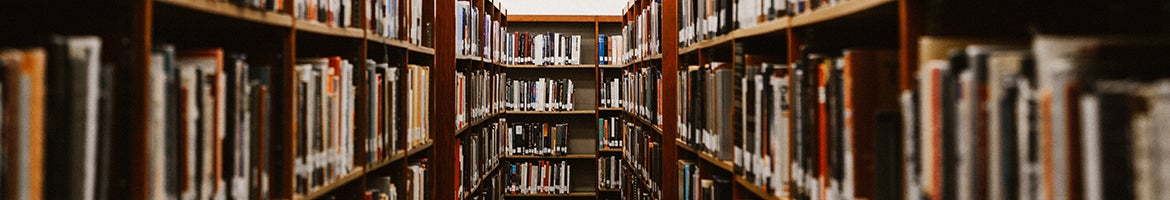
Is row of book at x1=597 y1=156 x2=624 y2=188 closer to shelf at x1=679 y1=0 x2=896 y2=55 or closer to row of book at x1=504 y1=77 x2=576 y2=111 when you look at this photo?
row of book at x1=504 y1=77 x2=576 y2=111

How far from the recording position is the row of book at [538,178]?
5.51 m

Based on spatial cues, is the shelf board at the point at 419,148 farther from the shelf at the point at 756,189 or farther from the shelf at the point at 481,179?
the shelf at the point at 756,189

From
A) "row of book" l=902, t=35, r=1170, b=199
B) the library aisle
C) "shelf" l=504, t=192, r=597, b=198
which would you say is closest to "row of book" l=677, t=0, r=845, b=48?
the library aisle

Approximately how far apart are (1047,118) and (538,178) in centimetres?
484

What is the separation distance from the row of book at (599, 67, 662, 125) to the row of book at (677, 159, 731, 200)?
48cm

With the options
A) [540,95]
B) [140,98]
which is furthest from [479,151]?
[140,98]

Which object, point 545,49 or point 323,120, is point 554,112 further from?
point 323,120

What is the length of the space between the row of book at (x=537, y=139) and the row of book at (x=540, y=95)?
4.6 inches

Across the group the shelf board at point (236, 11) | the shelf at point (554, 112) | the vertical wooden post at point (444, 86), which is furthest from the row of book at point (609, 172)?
the shelf board at point (236, 11)

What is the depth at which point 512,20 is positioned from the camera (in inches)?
224

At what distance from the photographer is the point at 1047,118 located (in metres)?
0.78

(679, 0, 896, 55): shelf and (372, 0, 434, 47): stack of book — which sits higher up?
(372, 0, 434, 47): stack of book

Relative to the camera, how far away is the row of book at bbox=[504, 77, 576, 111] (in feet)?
18.1

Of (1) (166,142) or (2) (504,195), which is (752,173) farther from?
(2) (504,195)
